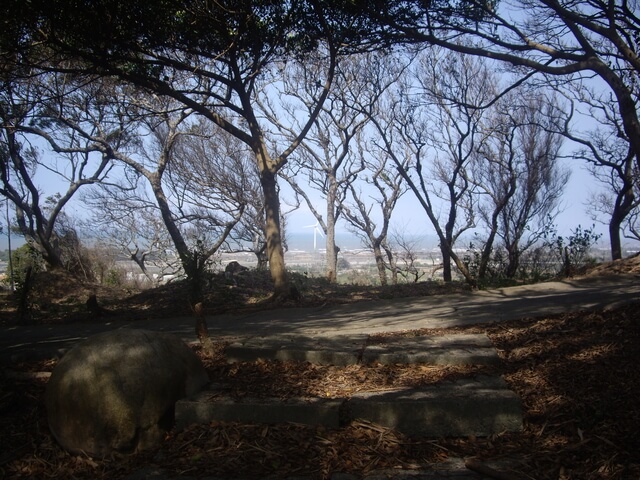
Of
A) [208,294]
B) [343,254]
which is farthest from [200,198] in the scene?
[208,294]

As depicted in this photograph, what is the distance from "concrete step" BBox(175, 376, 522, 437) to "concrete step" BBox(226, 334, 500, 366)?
47 cm

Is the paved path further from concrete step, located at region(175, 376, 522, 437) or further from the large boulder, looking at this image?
concrete step, located at region(175, 376, 522, 437)

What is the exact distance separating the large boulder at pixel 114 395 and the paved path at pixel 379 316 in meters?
1.65

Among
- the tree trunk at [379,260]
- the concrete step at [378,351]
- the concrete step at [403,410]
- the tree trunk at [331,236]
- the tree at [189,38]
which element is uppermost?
the tree at [189,38]

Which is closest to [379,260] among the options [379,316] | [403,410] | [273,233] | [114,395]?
[273,233]

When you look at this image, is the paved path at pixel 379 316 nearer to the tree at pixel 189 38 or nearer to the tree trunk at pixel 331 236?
the tree at pixel 189 38

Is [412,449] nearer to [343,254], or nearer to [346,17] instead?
[346,17]

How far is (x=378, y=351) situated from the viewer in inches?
158

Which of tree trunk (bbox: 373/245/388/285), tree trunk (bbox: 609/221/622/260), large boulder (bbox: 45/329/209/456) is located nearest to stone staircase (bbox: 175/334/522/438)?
large boulder (bbox: 45/329/209/456)

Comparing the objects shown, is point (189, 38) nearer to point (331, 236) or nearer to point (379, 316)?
point (379, 316)

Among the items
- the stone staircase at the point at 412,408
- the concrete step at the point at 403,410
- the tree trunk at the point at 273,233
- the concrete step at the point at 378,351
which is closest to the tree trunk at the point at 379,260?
the tree trunk at the point at 273,233

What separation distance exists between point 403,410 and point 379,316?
12.1ft

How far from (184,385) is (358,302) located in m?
5.19

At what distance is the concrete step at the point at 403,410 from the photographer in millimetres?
2902
